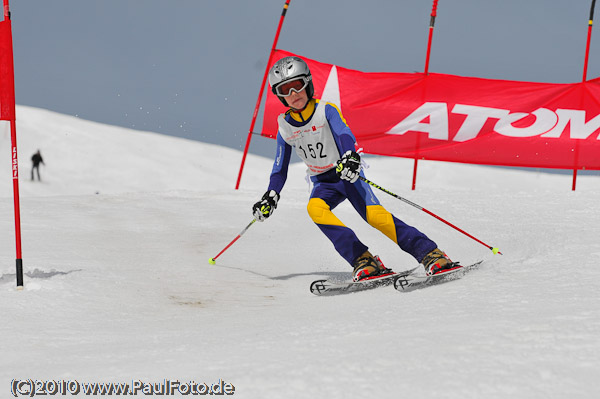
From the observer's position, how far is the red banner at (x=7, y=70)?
4.01 m

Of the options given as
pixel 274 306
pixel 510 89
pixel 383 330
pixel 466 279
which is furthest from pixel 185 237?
pixel 510 89

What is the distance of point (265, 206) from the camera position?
14.5 feet

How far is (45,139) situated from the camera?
90.4 ft

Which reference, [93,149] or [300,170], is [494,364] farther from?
[93,149]

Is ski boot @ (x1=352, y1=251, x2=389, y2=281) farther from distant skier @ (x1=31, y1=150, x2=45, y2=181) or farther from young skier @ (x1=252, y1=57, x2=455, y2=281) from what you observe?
distant skier @ (x1=31, y1=150, x2=45, y2=181)

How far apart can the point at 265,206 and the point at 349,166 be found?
2.68ft

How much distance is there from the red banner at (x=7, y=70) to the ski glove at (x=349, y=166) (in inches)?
84.0

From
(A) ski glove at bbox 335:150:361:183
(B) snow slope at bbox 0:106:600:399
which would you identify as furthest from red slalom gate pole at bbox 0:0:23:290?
(A) ski glove at bbox 335:150:361:183

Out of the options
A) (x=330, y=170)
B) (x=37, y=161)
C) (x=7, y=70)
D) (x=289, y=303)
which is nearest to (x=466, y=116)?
(x=330, y=170)

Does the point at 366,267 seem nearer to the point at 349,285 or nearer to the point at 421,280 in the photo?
the point at 349,285

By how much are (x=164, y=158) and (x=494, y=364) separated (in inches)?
1102

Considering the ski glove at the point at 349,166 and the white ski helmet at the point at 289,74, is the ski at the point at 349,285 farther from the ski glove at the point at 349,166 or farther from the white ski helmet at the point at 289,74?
the white ski helmet at the point at 289,74

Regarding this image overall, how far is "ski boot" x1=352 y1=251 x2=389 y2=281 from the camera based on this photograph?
4.01 m

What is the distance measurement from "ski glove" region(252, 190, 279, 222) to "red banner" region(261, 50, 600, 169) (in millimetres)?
4741
